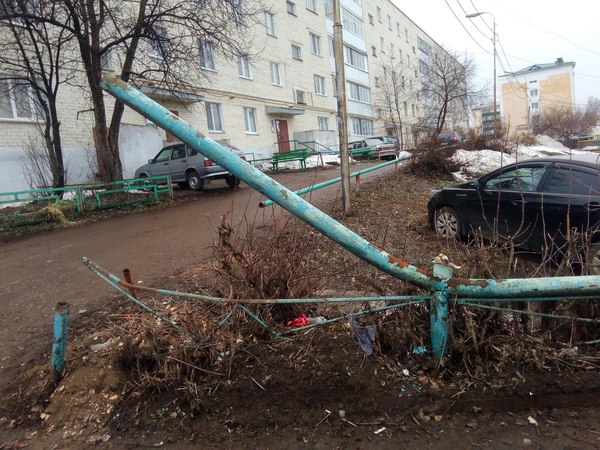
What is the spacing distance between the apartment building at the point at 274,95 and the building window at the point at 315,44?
0.25ft

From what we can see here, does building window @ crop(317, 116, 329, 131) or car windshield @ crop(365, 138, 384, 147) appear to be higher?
building window @ crop(317, 116, 329, 131)

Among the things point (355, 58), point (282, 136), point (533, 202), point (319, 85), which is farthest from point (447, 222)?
point (355, 58)

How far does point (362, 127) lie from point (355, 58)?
6367mm

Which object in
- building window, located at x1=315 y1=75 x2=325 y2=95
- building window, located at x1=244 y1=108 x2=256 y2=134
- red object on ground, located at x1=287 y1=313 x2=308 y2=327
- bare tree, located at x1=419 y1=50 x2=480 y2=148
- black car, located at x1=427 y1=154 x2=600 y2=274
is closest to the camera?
red object on ground, located at x1=287 y1=313 x2=308 y2=327

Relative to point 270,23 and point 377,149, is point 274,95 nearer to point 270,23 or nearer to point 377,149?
point 270,23

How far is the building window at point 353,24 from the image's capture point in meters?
38.7

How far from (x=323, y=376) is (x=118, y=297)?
308cm

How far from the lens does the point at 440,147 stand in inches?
607

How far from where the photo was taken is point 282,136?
2827 centimetres

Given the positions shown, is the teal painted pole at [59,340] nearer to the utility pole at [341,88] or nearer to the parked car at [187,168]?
the utility pole at [341,88]

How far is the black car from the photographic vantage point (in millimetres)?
4949

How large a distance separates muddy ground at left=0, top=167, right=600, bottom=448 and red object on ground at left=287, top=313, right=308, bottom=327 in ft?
0.15

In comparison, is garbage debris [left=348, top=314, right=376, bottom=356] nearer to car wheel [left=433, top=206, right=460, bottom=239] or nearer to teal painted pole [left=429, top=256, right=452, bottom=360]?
teal painted pole [left=429, top=256, right=452, bottom=360]

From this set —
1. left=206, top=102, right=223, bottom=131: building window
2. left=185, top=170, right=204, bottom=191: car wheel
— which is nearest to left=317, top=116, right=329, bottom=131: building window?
left=206, top=102, right=223, bottom=131: building window
